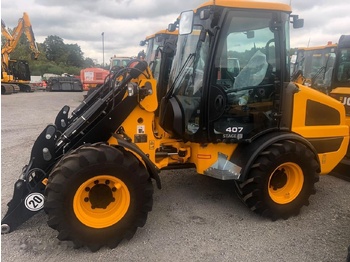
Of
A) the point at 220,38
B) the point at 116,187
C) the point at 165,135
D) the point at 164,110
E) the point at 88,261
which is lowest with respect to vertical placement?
the point at 88,261

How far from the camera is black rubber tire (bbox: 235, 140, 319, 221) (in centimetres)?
365

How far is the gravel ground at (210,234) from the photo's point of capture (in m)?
3.06

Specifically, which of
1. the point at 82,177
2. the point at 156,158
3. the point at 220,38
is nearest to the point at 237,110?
the point at 220,38

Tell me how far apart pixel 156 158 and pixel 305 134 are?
1.83m

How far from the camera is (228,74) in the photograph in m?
3.61

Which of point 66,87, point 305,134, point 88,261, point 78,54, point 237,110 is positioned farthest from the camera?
point 78,54

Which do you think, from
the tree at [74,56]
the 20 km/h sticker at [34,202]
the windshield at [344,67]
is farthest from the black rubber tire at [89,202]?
the tree at [74,56]

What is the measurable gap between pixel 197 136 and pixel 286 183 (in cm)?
127

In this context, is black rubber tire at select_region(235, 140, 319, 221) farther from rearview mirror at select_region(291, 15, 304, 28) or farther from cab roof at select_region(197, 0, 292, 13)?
cab roof at select_region(197, 0, 292, 13)

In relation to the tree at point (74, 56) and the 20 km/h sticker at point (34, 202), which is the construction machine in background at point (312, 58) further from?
the tree at point (74, 56)

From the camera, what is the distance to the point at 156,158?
3.90 metres

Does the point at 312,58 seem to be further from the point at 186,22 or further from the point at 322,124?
the point at 186,22

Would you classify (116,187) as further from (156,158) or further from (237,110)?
(237,110)

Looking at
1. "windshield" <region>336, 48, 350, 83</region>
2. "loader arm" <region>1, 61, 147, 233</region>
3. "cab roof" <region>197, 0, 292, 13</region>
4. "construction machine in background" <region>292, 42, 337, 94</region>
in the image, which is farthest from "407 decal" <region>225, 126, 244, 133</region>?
"construction machine in background" <region>292, 42, 337, 94</region>
